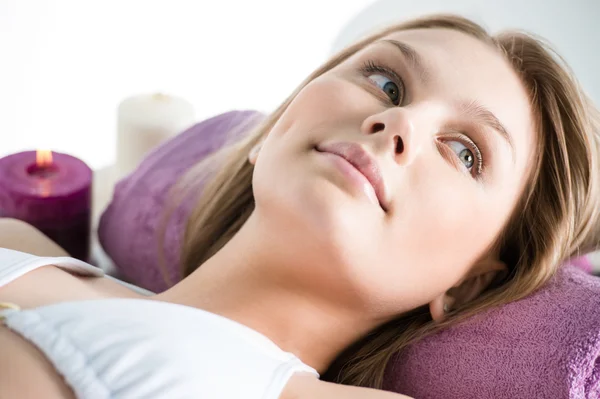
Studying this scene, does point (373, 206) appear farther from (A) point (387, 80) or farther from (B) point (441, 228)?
(A) point (387, 80)

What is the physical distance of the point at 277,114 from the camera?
3.98 feet

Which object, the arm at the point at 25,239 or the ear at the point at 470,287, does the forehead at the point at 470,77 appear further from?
the arm at the point at 25,239

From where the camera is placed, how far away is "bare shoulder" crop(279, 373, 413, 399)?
33.8 inches

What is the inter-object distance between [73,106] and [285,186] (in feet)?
3.11

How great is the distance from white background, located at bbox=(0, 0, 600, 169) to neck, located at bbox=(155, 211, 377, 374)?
83 centimetres

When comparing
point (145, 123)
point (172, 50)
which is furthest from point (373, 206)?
point (172, 50)

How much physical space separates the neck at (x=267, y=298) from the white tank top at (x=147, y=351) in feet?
0.28

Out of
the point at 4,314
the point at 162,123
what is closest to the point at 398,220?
the point at 4,314

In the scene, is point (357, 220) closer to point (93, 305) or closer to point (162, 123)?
point (93, 305)

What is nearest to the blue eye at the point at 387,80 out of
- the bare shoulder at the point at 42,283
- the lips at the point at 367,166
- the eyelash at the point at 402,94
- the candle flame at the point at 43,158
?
the eyelash at the point at 402,94

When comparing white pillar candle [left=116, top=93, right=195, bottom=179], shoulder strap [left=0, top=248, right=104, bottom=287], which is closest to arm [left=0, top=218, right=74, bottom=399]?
shoulder strap [left=0, top=248, right=104, bottom=287]

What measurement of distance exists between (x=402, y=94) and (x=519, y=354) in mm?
374

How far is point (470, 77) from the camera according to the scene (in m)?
0.97

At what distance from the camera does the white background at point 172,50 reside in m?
1.60
